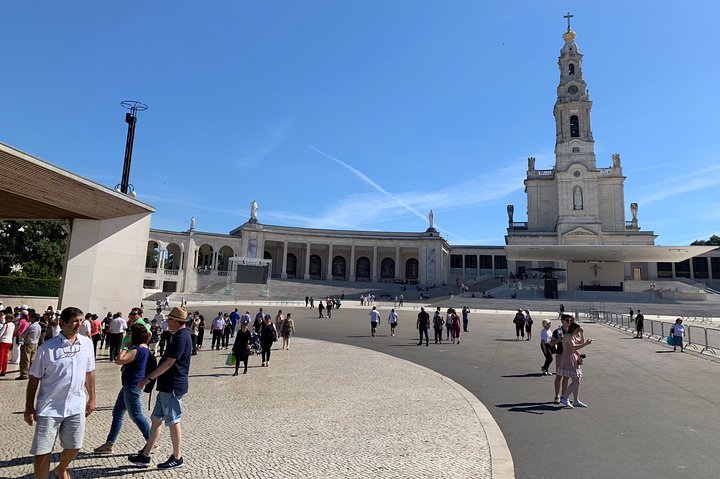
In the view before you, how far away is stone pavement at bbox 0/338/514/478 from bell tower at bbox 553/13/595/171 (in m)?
73.5

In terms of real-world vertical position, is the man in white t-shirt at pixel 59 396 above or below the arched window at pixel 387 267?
below

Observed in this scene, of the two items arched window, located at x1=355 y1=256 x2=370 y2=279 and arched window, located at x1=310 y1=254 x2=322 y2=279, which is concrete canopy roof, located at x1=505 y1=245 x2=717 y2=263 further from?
arched window, located at x1=310 y1=254 x2=322 y2=279

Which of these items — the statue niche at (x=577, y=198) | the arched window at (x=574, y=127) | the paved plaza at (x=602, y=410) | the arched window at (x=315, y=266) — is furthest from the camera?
the arched window at (x=315, y=266)

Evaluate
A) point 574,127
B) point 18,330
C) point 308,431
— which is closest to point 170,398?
point 308,431

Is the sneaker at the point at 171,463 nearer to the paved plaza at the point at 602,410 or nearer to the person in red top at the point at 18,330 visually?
the paved plaza at the point at 602,410

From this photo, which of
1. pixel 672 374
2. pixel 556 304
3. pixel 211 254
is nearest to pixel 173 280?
pixel 211 254

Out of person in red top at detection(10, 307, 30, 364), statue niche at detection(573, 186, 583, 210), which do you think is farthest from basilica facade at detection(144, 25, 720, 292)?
person in red top at detection(10, 307, 30, 364)

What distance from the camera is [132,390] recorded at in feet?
17.2

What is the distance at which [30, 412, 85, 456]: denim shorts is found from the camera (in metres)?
3.78

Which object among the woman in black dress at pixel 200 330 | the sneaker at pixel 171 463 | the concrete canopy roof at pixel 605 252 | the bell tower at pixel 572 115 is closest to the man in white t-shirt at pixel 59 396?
the sneaker at pixel 171 463

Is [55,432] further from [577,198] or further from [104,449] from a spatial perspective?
[577,198]

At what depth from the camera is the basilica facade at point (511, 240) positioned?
66.5m

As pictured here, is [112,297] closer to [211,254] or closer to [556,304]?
[556,304]

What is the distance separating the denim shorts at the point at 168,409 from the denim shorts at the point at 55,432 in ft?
2.83
